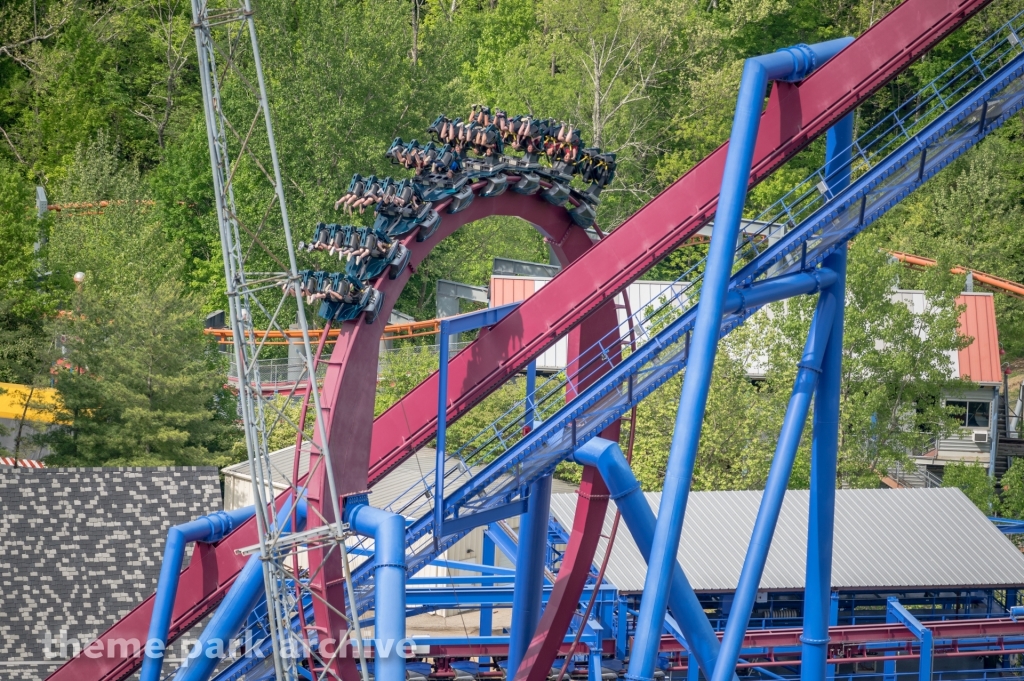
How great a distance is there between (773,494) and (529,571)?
125 inches

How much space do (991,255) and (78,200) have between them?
31.2m

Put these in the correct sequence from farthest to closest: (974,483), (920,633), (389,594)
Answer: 1. (974,483)
2. (920,633)
3. (389,594)

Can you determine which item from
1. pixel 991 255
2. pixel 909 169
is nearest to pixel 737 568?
pixel 909 169

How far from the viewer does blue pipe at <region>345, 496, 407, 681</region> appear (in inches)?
534

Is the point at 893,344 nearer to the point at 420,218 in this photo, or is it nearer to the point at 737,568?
the point at 737,568

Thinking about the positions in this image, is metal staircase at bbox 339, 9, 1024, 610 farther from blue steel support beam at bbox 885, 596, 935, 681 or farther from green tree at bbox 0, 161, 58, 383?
green tree at bbox 0, 161, 58, 383

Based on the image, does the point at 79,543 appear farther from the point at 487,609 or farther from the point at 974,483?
the point at 974,483

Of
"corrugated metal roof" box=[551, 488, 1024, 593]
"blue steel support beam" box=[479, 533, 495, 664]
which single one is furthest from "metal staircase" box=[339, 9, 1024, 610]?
"blue steel support beam" box=[479, 533, 495, 664]

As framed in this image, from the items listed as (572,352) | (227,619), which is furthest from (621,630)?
(227,619)

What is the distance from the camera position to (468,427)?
3766 centimetres

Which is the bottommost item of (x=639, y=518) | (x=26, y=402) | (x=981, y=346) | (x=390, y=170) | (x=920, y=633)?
(x=920, y=633)

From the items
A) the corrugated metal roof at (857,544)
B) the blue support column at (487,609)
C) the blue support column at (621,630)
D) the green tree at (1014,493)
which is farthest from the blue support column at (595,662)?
the green tree at (1014,493)

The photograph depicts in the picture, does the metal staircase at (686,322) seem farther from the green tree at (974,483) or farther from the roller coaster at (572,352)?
the green tree at (974,483)

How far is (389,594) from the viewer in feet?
45.2
